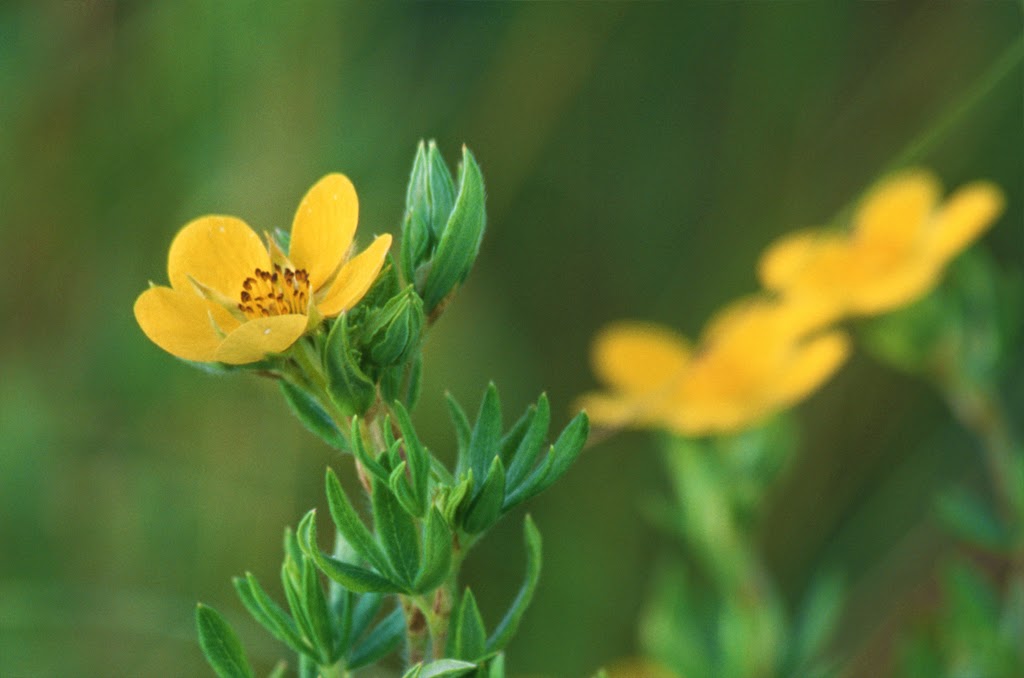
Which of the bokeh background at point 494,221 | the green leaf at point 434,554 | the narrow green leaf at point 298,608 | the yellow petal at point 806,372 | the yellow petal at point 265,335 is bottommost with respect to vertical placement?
the green leaf at point 434,554

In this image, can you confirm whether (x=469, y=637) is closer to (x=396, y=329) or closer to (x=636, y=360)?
(x=396, y=329)

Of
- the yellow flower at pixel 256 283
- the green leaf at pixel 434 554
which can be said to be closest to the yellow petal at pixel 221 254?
the yellow flower at pixel 256 283

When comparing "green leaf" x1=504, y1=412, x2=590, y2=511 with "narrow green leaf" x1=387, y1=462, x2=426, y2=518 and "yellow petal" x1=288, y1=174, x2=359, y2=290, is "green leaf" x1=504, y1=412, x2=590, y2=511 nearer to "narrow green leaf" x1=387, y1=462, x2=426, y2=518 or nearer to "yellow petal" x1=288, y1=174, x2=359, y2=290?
"narrow green leaf" x1=387, y1=462, x2=426, y2=518

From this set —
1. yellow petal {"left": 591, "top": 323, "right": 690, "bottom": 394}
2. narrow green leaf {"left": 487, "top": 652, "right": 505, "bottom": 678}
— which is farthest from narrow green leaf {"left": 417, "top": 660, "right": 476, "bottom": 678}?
yellow petal {"left": 591, "top": 323, "right": 690, "bottom": 394}

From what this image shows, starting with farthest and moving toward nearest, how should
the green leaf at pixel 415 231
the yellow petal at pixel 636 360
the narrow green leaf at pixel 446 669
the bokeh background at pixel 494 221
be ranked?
the bokeh background at pixel 494 221 → the yellow petal at pixel 636 360 → the green leaf at pixel 415 231 → the narrow green leaf at pixel 446 669

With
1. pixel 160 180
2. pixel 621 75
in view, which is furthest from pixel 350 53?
pixel 621 75

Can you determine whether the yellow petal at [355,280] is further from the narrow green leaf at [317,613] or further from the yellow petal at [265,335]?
the narrow green leaf at [317,613]
